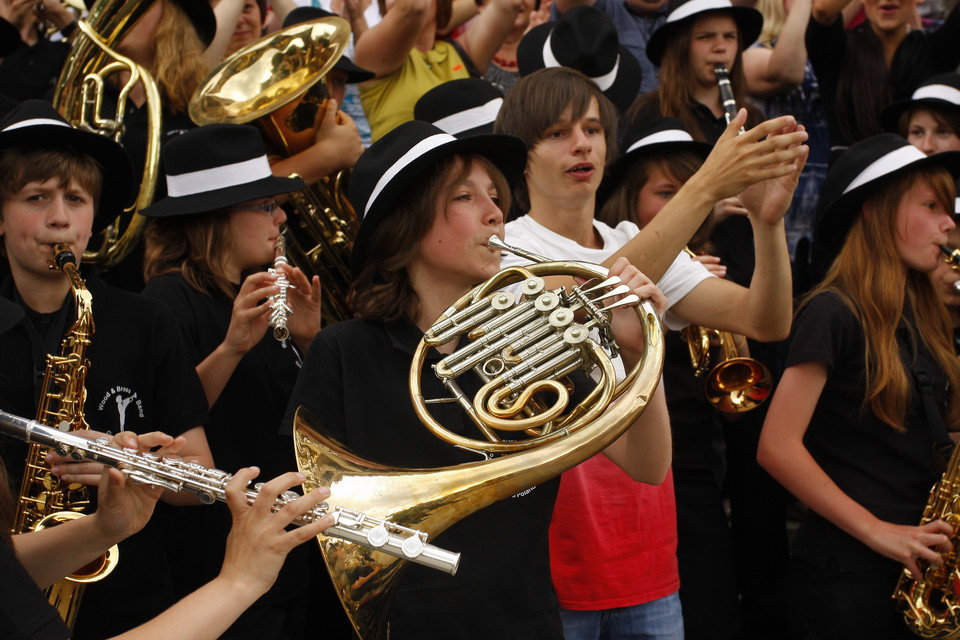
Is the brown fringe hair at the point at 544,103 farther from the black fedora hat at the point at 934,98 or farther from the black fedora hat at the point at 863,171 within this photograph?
the black fedora hat at the point at 934,98

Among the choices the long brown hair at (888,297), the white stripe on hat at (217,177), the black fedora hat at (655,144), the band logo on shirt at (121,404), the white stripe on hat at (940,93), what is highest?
the white stripe on hat at (217,177)

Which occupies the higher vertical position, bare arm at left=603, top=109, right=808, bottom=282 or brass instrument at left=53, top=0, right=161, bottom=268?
brass instrument at left=53, top=0, right=161, bottom=268

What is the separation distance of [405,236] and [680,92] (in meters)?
2.81

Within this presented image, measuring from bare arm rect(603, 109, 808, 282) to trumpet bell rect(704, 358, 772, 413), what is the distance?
1.19 meters

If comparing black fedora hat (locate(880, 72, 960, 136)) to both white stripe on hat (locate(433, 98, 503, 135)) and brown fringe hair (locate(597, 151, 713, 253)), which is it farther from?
white stripe on hat (locate(433, 98, 503, 135))

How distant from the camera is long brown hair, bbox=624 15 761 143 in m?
5.39

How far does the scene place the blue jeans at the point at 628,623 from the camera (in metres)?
3.62

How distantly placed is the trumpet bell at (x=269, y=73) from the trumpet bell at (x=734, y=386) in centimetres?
216

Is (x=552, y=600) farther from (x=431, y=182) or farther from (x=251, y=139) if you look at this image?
(x=251, y=139)

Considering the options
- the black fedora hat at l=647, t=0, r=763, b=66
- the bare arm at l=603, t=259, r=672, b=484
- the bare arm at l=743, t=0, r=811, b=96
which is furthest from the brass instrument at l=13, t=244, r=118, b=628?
the bare arm at l=743, t=0, r=811, b=96

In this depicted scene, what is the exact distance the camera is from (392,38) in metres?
5.24

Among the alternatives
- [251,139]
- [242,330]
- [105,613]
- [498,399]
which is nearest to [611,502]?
[498,399]

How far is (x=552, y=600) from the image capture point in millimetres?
2943

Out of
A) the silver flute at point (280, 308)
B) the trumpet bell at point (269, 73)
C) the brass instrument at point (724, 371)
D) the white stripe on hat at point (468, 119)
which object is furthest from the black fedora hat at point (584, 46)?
the silver flute at point (280, 308)
